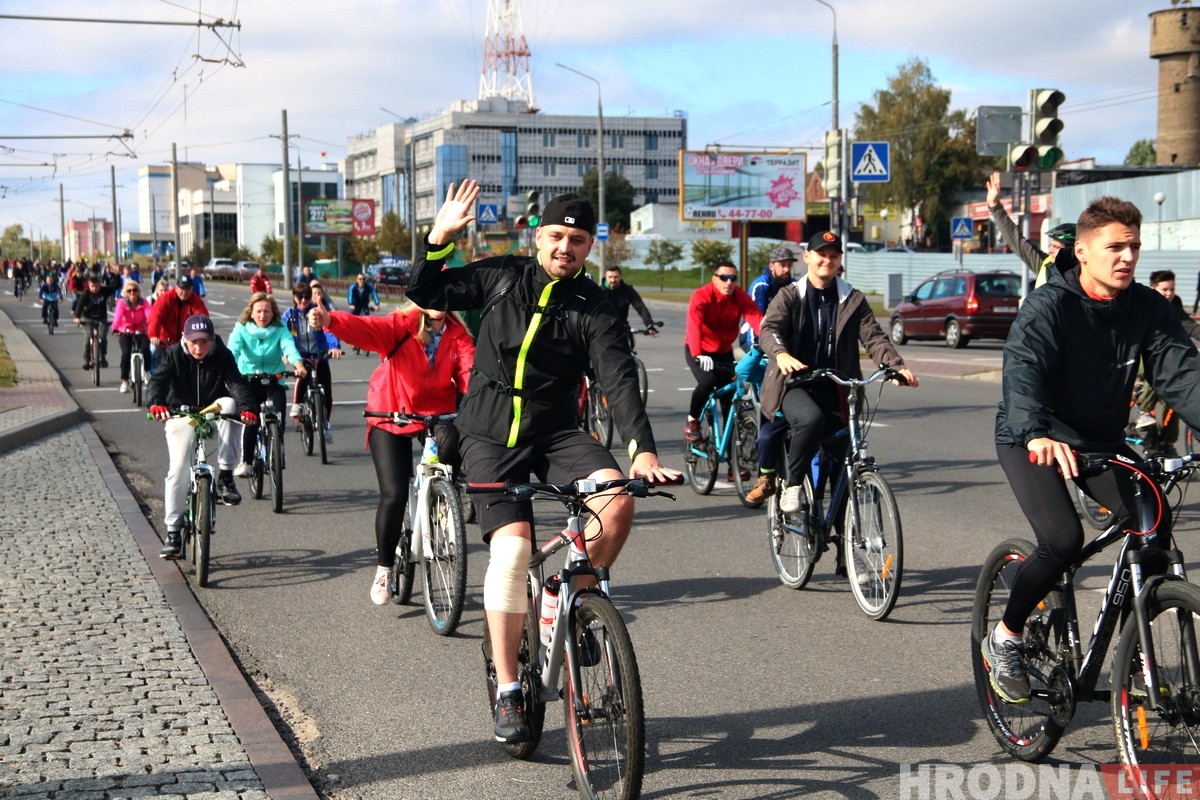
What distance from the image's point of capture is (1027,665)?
15.1 ft

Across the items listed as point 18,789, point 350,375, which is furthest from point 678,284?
point 18,789

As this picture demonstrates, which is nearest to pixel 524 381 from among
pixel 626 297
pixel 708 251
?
pixel 626 297

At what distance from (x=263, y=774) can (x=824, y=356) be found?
13.0ft

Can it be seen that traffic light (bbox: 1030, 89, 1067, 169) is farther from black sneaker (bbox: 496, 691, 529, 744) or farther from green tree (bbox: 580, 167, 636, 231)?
green tree (bbox: 580, 167, 636, 231)

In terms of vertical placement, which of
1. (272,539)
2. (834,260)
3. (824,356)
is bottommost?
(272,539)

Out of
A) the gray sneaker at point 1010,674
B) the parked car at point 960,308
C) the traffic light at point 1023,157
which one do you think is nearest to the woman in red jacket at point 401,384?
the gray sneaker at point 1010,674

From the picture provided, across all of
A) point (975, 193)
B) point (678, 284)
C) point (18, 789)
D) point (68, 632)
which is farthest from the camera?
point (975, 193)

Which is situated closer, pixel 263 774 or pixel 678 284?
pixel 263 774

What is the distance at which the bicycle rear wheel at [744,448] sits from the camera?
33.7 ft

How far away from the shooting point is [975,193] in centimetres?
9731

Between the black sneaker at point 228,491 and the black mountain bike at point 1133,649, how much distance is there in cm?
552

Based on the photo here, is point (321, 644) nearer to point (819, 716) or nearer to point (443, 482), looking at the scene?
point (443, 482)

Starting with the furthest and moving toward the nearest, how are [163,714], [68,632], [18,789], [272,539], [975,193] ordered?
1. [975,193]
2. [272,539]
3. [68,632]
4. [163,714]
5. [18,789]

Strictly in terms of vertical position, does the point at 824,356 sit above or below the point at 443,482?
above
